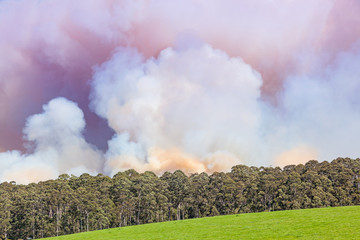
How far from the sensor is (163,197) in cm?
10788

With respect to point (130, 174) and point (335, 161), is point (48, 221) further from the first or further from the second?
point (335, 161)

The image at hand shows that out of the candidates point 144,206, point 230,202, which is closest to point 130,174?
point 144,206

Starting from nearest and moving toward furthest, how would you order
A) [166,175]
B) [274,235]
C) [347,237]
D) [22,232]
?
1. [347,237]
2. [274,235]
3. [22,232]
4. [166,175]

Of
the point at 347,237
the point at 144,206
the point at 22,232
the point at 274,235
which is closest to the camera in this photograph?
the point at 347,237

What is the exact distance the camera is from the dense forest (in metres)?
96.4

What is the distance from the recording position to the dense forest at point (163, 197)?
316ft

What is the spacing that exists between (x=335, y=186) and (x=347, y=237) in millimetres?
85520

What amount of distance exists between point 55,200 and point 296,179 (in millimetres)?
80977

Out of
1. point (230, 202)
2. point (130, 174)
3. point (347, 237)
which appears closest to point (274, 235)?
point (347, 237)

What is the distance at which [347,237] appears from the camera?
26672mm

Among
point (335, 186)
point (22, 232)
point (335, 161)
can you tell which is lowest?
point (22, 232)

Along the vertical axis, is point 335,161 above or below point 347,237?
above

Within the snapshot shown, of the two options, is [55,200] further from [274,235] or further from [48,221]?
[274,235]

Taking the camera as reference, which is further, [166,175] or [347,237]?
[166,175]
